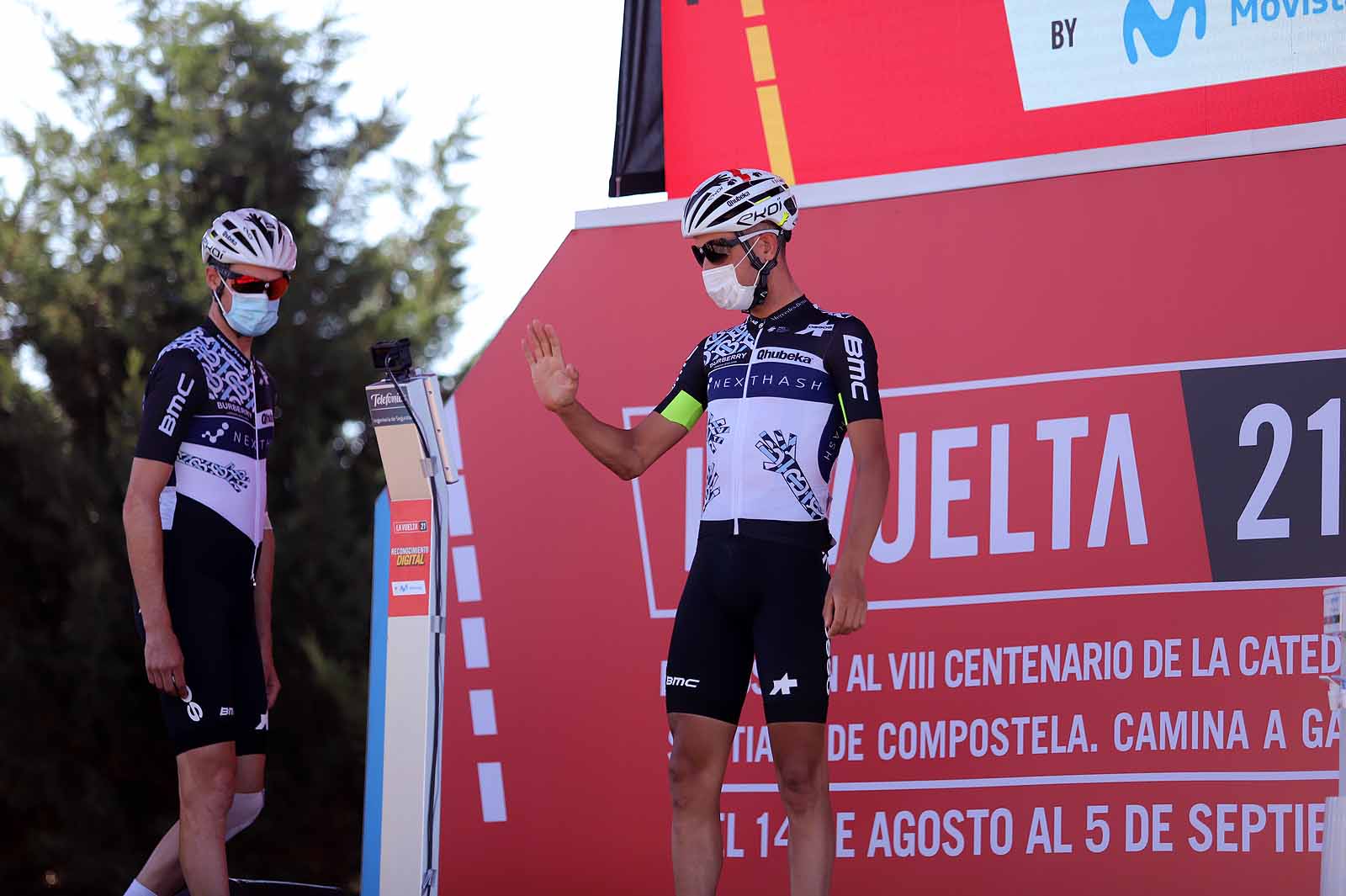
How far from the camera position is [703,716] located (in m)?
3.71

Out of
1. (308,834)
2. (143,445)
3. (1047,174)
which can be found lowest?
(308,834)

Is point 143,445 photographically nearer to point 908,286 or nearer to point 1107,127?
point 908,286

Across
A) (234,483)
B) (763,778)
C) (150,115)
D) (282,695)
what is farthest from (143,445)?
(150,115)

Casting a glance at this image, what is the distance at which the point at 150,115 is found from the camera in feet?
35.5

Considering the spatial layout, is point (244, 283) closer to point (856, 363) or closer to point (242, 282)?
point (242, 282)

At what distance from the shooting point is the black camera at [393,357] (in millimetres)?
4219

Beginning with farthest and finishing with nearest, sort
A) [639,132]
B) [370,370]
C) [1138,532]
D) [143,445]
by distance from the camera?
1. [370,370]
2. [639,132]
3. [1138,532]
4. [143,445]

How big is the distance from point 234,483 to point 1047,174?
2.71 meters

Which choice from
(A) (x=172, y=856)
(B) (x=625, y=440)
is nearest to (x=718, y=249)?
(B) (x=625, y=440)

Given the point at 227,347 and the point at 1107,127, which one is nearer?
the point at 227,347

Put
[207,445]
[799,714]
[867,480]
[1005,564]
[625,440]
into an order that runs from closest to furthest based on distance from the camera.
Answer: [799,714]
[867,480]
[625,440]
[207,445]
[1005,564]

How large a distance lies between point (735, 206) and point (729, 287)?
21 cm

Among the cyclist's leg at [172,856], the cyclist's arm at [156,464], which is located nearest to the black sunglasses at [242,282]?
the cyclist's arm at [156,464]

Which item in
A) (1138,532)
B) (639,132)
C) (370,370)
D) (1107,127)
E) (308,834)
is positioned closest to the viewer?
(1138,532)
